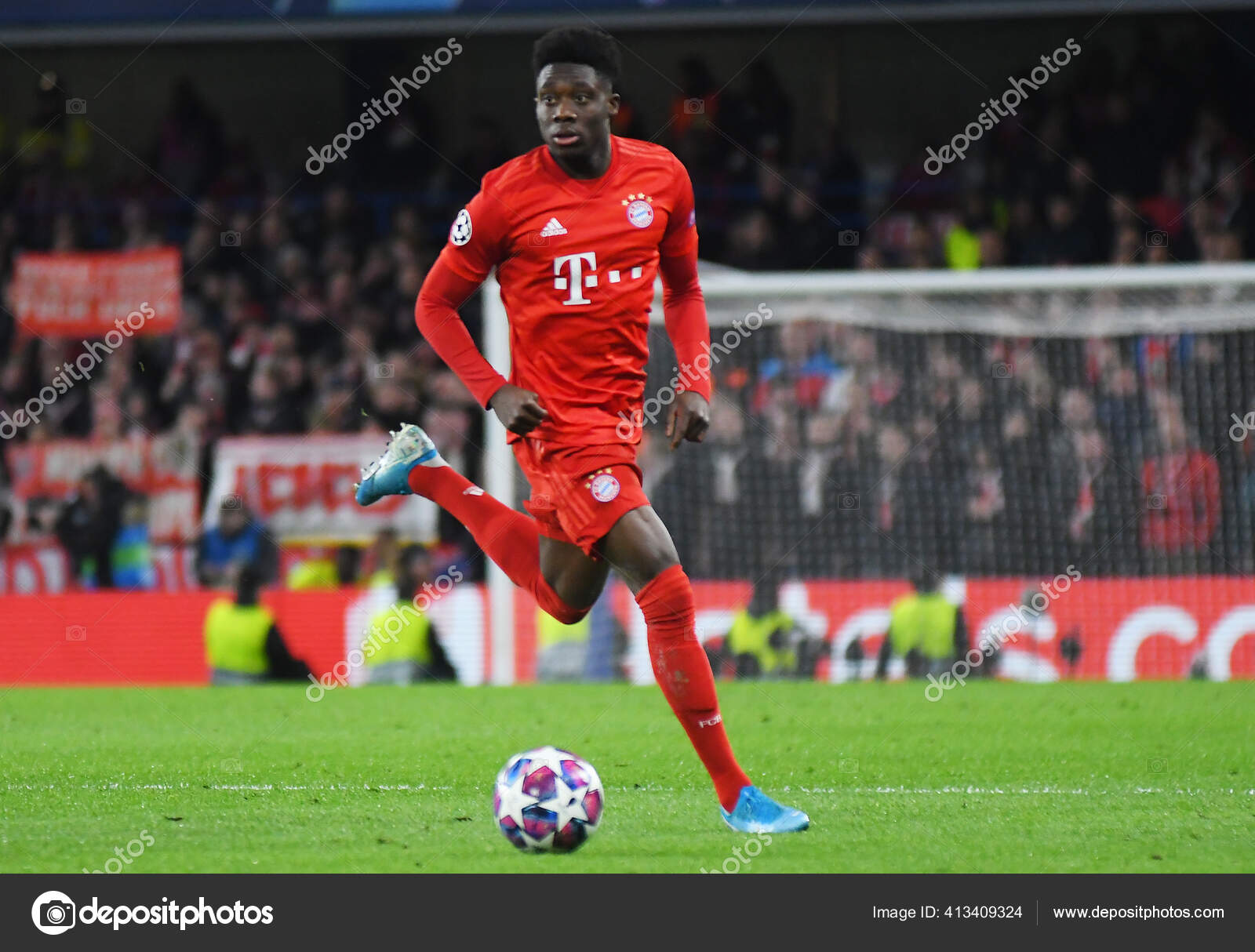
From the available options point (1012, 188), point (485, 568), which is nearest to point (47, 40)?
point (485, 568)

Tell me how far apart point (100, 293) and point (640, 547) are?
38.5 feet

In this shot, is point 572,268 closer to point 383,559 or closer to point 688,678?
point 688,678

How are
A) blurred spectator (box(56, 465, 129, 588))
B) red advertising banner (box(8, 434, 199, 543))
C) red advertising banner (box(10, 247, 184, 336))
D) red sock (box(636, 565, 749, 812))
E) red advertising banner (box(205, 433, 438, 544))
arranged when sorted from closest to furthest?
red sock (box(636, 565, 749, 812))
blurred spectator (box(56, 465, 129, 588))
red advertising banner (box(205, 433, 438, 544))
red advertising banner (box(8, 434, 199, 543))
red advertising banner (box(10, 247, 184, 336))

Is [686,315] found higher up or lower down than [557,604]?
higher up

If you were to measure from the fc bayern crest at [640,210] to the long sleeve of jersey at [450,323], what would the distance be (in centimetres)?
52

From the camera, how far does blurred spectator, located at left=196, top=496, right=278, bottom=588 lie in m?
13.6

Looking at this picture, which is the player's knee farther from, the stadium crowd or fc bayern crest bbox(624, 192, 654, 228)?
the stadium crowd

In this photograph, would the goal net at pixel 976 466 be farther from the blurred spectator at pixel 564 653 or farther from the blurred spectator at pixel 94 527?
the blurred spectator at pixel 94 527

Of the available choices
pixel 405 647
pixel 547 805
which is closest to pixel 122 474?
pixel 405 647

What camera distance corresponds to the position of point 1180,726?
8.48 meters

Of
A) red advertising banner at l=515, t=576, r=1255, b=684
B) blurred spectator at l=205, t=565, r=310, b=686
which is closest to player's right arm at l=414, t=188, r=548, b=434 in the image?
red advertising banner at l=515, t=576, r=1255, b=684

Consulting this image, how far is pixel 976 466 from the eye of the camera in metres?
12.7

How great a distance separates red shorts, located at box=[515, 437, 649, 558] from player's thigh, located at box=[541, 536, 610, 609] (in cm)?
15
